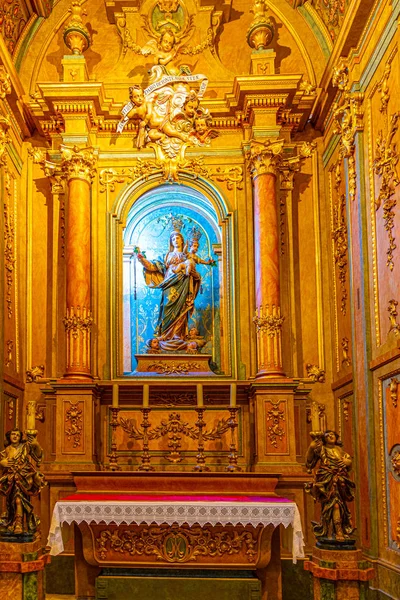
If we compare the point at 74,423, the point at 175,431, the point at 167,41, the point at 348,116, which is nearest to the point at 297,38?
the point at 167,41

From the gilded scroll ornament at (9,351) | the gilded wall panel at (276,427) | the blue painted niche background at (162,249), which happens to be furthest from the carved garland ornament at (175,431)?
the gilded scroll ornament at (9,351)

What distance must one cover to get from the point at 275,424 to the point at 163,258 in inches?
112

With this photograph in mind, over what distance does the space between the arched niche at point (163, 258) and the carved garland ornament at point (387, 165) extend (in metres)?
2.95

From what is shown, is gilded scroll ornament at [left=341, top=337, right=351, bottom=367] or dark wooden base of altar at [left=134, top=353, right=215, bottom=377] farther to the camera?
dark wooden base of altar at [left=134, top=353, right=215, bottom=377]

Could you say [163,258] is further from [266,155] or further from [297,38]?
[297,38]

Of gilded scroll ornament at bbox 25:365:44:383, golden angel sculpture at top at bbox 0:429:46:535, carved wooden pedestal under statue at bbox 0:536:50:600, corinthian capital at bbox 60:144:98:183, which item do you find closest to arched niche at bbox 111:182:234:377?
corinthian capital at bbox 60:144:98:183

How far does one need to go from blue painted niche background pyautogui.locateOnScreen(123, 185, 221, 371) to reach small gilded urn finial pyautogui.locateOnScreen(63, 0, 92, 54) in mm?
Result: 2077

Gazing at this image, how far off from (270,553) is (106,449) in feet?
9.30

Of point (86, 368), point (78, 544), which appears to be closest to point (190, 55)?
point (86, 368)

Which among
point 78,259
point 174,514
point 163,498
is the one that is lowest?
point 174,514

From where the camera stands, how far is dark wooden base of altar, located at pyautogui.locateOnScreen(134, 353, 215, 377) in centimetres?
997

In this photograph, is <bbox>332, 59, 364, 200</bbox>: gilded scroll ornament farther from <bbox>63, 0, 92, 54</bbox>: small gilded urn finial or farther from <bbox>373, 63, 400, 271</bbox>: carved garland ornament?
<bbox>63, 0, 92, 54</bbox>: small gilded urn finial

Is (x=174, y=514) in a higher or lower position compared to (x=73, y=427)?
lower

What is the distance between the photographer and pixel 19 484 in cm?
724
